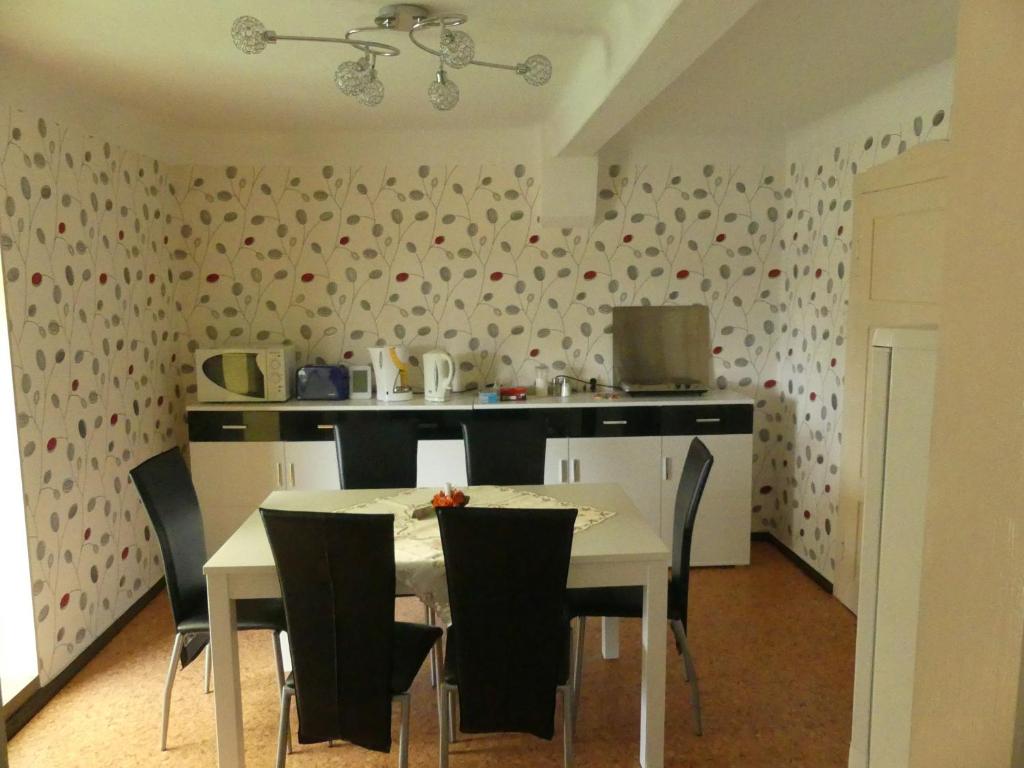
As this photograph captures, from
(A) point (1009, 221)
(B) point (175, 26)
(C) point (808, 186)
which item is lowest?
(A) point (1009, 221)

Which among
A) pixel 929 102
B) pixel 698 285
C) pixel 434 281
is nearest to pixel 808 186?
pixel 698 285

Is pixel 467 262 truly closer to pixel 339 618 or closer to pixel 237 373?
pixel 237 373

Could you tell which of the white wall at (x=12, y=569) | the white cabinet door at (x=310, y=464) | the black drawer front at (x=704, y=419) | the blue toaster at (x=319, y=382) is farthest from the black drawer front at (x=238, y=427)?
the black drawer front at (x=704, y=419)

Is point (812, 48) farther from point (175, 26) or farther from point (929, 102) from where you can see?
point (175, 26)

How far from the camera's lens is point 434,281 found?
172 inches

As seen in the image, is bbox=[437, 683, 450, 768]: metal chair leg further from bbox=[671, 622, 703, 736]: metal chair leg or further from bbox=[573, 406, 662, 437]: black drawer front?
bbox=[573, 406, 662, 437]: black drawer front

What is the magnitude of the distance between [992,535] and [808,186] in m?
3.81

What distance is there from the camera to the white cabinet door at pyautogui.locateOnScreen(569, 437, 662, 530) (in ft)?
13.3

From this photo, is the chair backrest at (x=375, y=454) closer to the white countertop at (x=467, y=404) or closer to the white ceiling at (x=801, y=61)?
the white countertop at (x=467, y=404)

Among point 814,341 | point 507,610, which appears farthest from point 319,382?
point 814,341

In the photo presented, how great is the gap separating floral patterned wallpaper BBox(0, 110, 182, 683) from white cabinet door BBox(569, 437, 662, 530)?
2.24m

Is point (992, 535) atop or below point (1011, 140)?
below

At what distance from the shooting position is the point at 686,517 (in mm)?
2697

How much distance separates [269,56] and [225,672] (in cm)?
214
